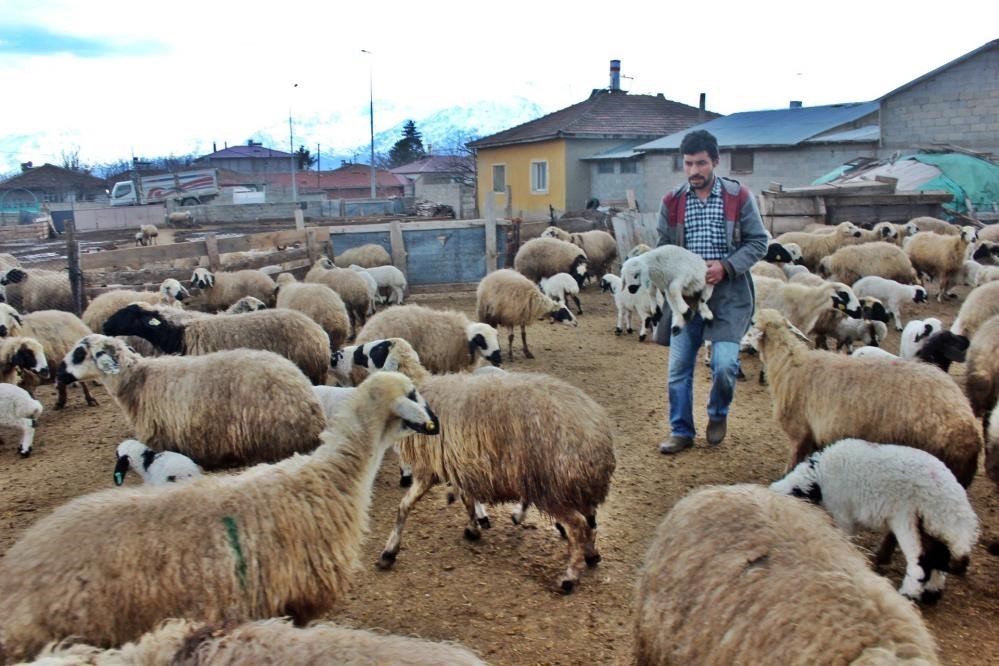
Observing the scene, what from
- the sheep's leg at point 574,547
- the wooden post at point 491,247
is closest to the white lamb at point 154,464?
the sheep's leg at point 574,547

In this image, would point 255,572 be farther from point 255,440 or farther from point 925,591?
point 925,591

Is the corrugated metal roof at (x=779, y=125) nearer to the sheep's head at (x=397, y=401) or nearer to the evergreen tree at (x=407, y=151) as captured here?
the sheep's head at (x=397, y=401)

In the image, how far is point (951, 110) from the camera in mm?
21578

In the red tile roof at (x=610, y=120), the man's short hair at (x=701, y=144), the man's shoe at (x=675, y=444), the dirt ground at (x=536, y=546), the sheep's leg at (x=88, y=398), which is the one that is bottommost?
the dirt ground at (x=536, y=546)

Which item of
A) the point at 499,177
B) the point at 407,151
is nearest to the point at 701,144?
the point at 499,177

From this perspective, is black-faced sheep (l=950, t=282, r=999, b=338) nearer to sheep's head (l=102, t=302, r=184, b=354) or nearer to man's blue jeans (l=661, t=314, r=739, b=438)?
man's blue jeans (l=661, t=314, r=739, b=438)

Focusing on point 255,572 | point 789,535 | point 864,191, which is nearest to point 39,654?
point 255,572

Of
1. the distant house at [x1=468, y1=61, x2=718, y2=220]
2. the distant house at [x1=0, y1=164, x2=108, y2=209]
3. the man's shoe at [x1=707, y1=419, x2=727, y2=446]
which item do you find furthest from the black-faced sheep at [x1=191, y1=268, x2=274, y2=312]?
the distant house at [x1=0, y1=164, x2=108, y2=209]

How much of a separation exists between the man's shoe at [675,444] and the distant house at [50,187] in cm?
5742

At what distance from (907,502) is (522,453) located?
2.02 meters

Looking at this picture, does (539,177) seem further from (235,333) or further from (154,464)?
(154,464)

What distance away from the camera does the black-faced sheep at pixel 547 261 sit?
1344cm

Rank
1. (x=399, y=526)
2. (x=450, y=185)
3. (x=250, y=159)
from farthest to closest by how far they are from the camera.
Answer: (x=250, y=159)
(x=450, y=185)
(x=399, y=526)

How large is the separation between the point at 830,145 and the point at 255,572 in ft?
81.6
